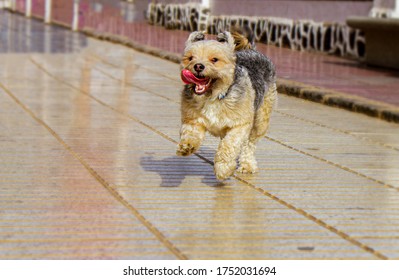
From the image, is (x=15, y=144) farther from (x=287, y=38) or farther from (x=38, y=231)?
(x=287, y=38)

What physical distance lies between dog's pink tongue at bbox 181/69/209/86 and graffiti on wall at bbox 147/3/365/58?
12.6 meters

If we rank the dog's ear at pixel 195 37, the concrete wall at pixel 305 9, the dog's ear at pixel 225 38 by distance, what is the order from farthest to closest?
the concrete wall at pixel 305 9, the dog's ear at pixel 225 38, the dog's ear at pixel 195 37

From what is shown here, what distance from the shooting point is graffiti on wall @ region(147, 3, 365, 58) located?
23.7 m

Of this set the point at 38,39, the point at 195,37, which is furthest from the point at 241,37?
the point at 38,39

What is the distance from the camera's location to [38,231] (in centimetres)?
646

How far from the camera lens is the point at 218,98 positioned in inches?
309

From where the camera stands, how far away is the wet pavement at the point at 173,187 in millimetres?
6254

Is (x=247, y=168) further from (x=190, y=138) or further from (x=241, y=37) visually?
(x=190, y=138)

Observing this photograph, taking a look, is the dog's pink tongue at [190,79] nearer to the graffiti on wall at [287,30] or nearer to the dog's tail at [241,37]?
the dog's tail at [241,37]

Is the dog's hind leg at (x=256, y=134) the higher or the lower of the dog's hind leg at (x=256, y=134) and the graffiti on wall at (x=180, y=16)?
the higher

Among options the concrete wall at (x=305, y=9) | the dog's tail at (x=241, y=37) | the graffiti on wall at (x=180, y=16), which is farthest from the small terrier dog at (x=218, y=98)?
the graffiti on wall at (x=180, y=16)

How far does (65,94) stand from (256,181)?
21.6ft

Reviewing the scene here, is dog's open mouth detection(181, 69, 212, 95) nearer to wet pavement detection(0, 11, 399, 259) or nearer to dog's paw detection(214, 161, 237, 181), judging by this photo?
dog's paw detection(214, 161, 237, 181)

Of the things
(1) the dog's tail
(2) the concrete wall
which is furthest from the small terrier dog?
(2) the concrete wall
